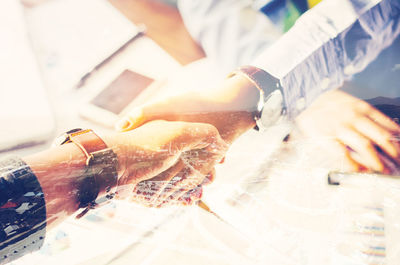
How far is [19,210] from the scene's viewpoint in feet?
0.90

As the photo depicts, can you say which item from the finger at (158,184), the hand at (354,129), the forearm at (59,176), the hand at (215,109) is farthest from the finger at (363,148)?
the forearm at (59,176)

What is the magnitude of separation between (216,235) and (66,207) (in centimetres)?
20

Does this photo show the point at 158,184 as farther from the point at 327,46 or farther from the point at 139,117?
the point at 327,46

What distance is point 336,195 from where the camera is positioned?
40cm

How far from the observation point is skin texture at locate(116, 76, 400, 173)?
0.40 metres

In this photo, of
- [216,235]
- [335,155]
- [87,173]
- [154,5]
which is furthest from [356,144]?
[154,5]

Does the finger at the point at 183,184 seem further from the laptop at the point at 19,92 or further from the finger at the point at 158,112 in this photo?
the laptop at the point at 19,92

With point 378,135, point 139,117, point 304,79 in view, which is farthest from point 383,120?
point 139,117

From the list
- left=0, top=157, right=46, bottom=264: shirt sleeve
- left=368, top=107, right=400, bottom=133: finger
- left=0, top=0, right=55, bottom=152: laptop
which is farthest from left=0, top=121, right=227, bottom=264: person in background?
left=368, top=107, right=400, bottom=133: finger

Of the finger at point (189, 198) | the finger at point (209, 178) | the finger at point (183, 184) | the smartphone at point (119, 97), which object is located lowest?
the finger at point (189, 198)

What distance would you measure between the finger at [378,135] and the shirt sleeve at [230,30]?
0.20m

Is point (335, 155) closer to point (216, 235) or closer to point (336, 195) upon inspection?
point (336, 195)

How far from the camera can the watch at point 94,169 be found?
315 millimetres

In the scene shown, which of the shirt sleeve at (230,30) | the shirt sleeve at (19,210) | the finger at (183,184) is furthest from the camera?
the shirt sleeve at (230,30)
